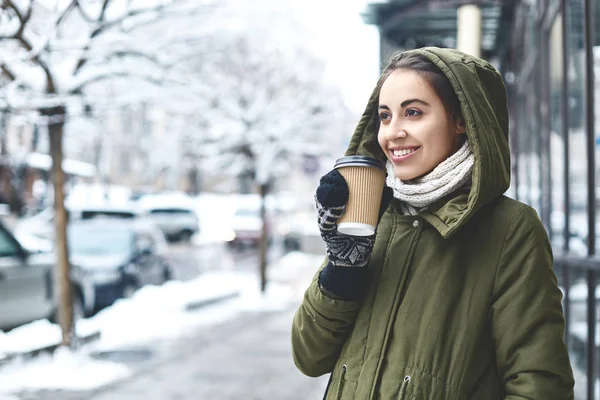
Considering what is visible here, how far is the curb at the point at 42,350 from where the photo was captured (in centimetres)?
724

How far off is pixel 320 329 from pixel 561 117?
4232 millimetres

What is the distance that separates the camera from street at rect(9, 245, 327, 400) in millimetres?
6359

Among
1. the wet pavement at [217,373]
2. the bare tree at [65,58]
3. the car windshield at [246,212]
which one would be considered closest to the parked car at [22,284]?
the bare tree at [65,58]

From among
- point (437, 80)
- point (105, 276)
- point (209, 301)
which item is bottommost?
point (209, 301)

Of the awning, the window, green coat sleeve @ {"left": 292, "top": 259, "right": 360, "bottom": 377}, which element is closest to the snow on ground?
the window

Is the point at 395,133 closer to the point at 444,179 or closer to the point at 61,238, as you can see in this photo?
the point at 444,179

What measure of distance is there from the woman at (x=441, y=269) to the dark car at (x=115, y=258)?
819cm

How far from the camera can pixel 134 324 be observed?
9.70m

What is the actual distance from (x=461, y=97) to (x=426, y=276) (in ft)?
1.49

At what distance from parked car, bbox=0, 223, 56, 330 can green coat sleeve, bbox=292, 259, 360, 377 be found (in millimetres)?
6981

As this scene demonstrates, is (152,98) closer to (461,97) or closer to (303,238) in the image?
(461,97)

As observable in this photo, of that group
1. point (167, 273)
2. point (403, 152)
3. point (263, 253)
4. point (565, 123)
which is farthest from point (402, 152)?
point (263, 253)

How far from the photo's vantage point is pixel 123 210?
17703 mm

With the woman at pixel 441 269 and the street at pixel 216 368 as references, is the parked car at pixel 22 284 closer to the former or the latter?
the street at pixel 216 368
